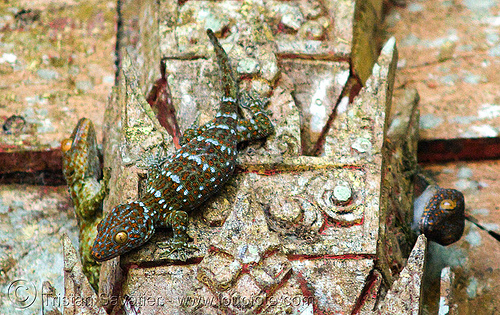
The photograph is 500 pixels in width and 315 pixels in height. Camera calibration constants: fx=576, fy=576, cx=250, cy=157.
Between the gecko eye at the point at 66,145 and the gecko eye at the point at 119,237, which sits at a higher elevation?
the gecko eye at the point at 66,145

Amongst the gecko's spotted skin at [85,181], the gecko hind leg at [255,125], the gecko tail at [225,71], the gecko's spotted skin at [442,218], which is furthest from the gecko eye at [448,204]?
the gecko's spotted skin at [85,181]

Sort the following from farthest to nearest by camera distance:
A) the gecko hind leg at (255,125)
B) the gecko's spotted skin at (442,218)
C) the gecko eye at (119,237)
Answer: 1. the gecko's spotted skin at (442,218)
2. the gecko hind leg at (255,125)
3. the gecko eye at (119,237)

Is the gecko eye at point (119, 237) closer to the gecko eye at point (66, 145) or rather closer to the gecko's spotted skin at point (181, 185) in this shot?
the gecko's spotted skin at point (181, 185)

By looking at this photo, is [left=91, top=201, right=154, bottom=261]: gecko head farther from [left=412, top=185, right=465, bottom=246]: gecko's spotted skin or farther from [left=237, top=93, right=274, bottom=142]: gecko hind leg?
[left=412, top=185, right=465, bottom=246]: gecko's spotted skin

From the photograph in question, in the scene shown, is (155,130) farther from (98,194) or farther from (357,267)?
(357,267)

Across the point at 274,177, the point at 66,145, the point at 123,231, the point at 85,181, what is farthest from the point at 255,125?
the point at 66,145

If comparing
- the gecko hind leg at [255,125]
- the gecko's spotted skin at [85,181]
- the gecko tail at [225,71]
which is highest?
the gecko tail at [225,71]

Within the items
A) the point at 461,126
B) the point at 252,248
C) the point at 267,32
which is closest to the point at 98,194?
the point at 252,248
